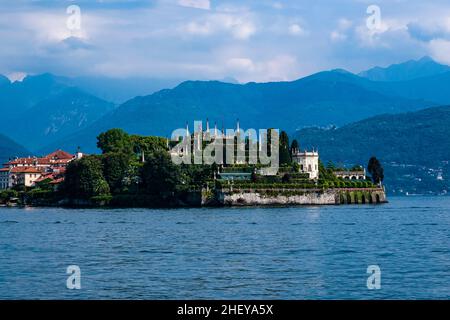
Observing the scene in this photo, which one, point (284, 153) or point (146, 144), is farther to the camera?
point (146, 144)

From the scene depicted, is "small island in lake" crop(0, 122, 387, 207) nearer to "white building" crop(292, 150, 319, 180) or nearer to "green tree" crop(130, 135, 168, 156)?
"white building" crop(292, 150, 319, 180)

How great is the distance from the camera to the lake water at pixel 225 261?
37781 millimetres

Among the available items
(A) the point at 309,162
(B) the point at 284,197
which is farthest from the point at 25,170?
(B) the point at 284,197

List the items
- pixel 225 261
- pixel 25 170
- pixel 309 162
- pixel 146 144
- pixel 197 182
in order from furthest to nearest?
pixel 25 170, pixel 146 144, pixel 309 162, pixel 197 182, pixel 225 261

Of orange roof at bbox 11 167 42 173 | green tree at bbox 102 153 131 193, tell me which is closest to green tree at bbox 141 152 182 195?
green tree at bbox 102 153 131 193

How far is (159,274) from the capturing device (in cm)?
4316

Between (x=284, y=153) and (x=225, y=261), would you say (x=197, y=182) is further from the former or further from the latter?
(x=225, y=261)

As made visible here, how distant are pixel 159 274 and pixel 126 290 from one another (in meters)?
5.43

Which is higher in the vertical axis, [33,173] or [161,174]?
[33,173]

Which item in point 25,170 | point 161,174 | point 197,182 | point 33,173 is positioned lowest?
point 197,182

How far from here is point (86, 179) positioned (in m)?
146

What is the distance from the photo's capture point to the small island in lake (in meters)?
140

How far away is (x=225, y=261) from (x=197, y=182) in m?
94.5
